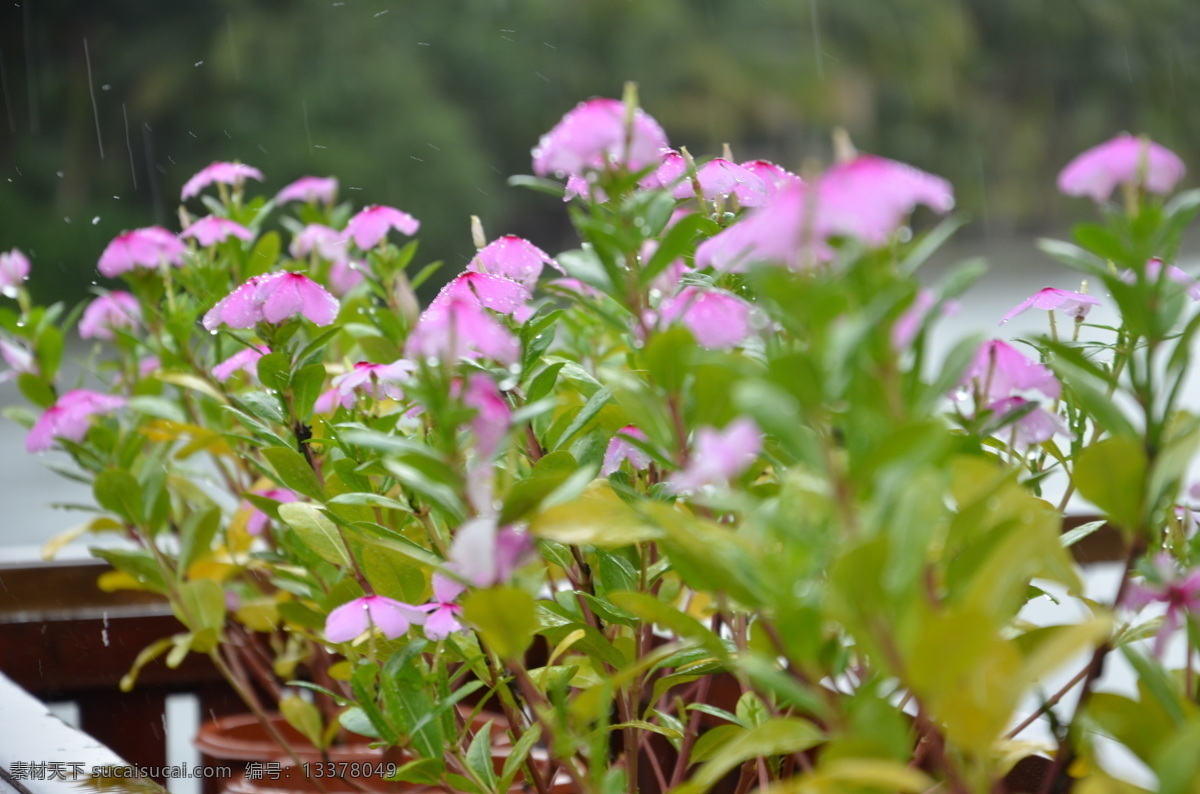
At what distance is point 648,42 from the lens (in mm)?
10531

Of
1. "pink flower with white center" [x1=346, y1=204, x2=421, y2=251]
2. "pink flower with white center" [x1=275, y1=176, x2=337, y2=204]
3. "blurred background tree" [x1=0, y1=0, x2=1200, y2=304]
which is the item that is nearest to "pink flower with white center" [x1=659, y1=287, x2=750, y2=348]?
"pink flower with white center" [x1=346, y1=204, x2=421, y2=251]

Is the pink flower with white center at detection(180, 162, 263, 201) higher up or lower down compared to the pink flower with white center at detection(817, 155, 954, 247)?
higher up

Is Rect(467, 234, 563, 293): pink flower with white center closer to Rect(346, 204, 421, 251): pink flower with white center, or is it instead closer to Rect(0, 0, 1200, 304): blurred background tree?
Rect(346, 204, 421, 251): pink flower with white center

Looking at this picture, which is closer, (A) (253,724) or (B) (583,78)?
(A) (253,724)

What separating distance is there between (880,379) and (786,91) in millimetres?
11490

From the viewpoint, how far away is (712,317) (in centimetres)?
39

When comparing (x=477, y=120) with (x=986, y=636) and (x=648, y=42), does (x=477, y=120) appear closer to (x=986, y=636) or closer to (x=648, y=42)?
(x=648, y=42)

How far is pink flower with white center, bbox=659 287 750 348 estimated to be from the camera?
1.27 ft

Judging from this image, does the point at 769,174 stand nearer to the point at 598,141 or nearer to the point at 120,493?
the point at 598,141

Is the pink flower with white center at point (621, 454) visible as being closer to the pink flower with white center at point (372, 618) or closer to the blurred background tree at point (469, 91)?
the pink flower with white center at point (372, 618)

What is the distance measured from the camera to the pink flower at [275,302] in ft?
1.84

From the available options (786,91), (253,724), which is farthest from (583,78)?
A: (253,724)

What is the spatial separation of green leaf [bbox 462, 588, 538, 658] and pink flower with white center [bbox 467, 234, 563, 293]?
23cm

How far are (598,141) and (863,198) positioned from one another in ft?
0.41
